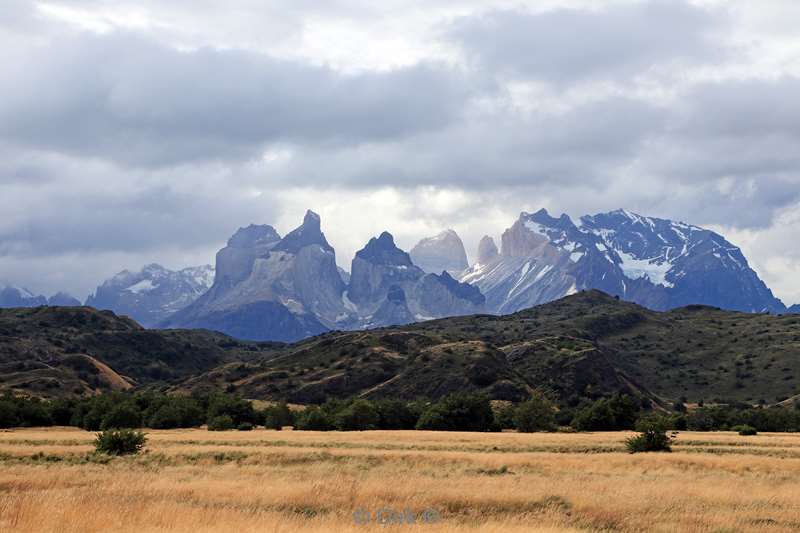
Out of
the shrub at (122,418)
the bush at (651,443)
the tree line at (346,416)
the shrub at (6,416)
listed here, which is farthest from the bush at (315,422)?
the bush at (651,443)

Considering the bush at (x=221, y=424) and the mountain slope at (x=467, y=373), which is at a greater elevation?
the mountain slope at (x=467, y=373)

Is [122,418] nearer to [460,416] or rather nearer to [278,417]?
[278,417]

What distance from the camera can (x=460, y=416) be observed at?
92188mm

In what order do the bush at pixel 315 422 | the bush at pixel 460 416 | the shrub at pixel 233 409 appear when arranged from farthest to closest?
the shrub at pixel 233 409
the bush at pixel 460 416
the bush at pixel 315 422

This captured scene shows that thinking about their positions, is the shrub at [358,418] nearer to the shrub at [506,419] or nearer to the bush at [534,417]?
the shrub at [506,419]

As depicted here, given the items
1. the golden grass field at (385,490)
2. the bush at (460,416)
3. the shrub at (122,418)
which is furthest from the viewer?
the bush at (460,416)

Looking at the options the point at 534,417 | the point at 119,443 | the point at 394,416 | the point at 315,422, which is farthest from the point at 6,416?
the point at 534,417

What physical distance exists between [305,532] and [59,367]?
164m

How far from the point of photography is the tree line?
282 ft

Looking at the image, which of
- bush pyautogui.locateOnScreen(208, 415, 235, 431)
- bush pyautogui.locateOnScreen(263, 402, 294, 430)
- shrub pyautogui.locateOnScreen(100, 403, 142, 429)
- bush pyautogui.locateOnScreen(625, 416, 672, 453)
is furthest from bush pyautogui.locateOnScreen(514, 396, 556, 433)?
shrub pyautogui.locateOnScreen(100, 403, 142, 429)

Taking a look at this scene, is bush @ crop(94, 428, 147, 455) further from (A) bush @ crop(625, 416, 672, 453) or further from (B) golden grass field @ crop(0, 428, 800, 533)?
(A) bush @ crop(625, 416, 672, 453)

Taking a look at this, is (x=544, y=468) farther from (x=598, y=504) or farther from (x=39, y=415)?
(x=39, y=415)

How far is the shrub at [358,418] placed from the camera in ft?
289

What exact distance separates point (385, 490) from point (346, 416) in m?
57.8
